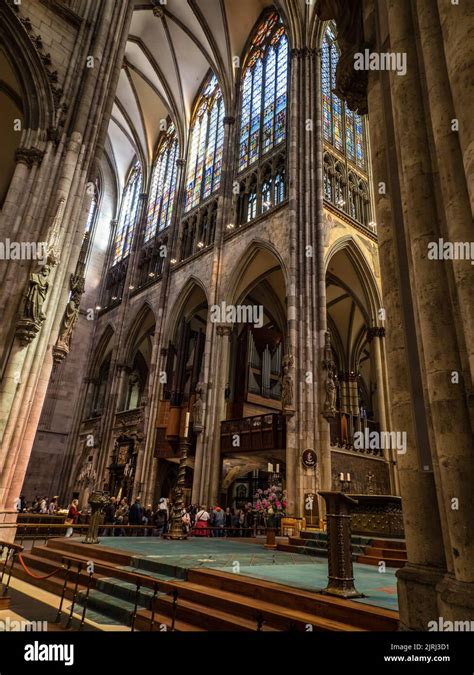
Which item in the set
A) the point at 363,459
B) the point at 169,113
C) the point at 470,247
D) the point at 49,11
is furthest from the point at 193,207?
the point at 470,247

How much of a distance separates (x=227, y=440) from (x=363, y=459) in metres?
5.06

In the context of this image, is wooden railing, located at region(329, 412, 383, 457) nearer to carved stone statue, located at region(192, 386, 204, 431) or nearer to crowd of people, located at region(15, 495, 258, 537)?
crowd of people, located at region(15, 495, 258, 537)

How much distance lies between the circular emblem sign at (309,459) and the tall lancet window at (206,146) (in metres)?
14.9

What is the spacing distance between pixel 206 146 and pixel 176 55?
5.77 meters

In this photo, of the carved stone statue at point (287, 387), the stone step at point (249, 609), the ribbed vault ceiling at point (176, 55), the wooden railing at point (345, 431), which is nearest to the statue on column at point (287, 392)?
the carved stone statue at point (287, 387)

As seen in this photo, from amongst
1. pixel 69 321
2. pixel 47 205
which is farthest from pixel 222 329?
pixel 47 205

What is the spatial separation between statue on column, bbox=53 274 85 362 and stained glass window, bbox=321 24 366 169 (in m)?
13.7

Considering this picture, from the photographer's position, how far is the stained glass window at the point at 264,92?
19.5 meters

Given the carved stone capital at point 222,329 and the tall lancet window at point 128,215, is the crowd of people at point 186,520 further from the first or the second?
the tall lancet window at point 128,215

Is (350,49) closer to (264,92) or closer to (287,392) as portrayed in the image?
(287,392)

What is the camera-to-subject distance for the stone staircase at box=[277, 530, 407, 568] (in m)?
7.02

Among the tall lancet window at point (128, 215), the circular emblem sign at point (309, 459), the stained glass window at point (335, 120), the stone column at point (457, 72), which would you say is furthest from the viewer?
the tall lancet window at point (128, 215)

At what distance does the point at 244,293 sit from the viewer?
1920 centimetres

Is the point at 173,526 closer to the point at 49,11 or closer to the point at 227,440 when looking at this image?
the point at 227,440
